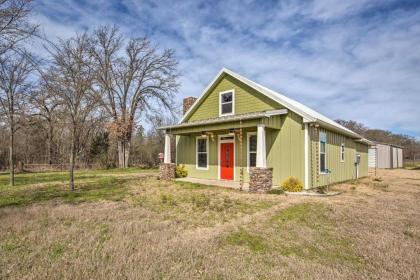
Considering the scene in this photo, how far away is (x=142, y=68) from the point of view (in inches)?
998

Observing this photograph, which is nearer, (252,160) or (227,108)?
(252,160)

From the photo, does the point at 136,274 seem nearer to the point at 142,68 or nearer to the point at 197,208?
the point at 197,208

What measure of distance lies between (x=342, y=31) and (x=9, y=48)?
40.3ft

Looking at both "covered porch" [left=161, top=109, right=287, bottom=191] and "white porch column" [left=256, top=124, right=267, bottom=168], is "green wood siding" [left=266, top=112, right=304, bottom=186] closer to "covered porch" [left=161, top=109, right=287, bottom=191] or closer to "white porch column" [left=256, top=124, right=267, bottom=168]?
"covered porch" [left=161, top=109, right=287, bottom=191]

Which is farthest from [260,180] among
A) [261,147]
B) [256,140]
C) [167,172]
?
[167,172]

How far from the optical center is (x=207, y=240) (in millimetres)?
4062

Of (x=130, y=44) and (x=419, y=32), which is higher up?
(x=130, y=44)

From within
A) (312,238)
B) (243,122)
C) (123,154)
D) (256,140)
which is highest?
(243,122)

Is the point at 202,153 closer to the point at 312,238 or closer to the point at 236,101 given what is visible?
the point at 236,101

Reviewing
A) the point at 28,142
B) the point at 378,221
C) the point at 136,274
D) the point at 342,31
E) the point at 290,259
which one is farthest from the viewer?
the point at 28,142

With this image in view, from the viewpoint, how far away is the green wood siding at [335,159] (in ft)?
33.5

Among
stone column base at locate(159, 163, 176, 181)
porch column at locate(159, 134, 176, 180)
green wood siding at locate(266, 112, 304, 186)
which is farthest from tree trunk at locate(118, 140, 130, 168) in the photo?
green wood siding at locate(266, 112, 304, 186)

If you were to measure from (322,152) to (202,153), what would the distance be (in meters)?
6.03

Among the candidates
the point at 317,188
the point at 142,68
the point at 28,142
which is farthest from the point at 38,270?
the point at 28,142
